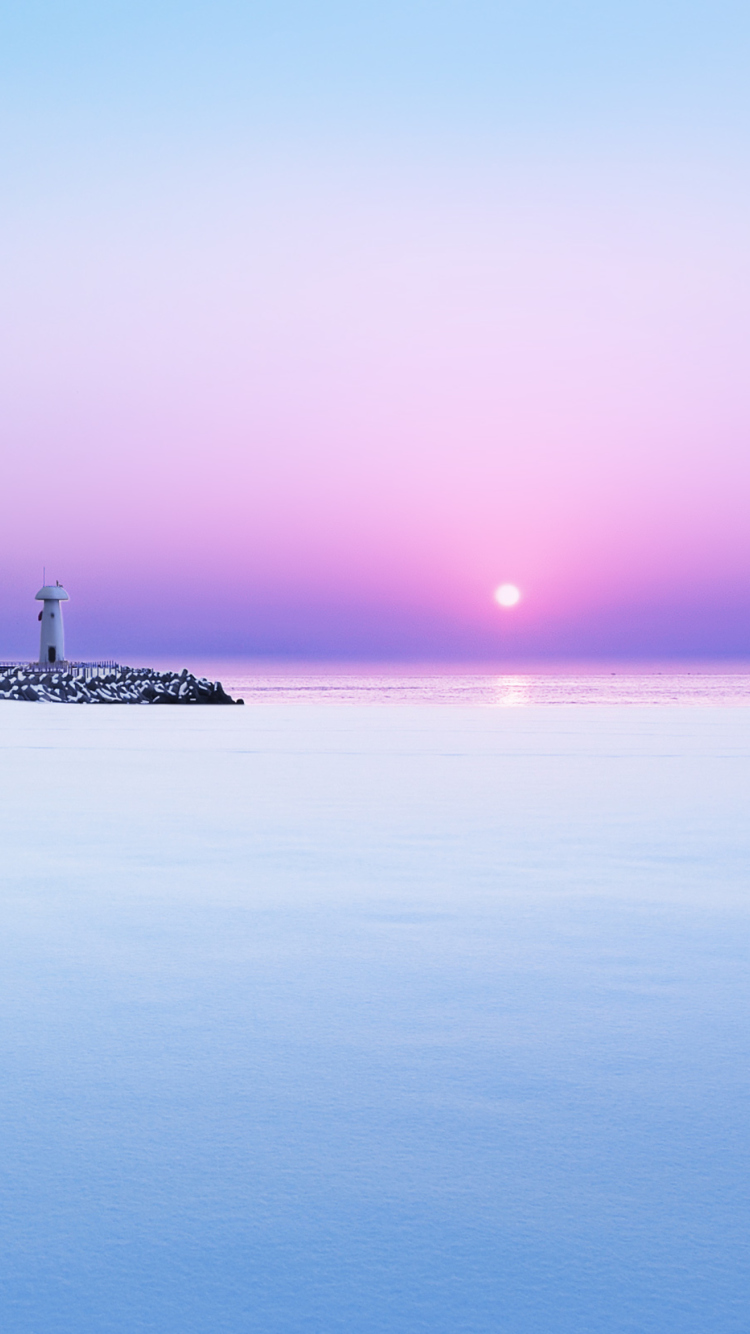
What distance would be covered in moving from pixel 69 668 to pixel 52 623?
5.66m

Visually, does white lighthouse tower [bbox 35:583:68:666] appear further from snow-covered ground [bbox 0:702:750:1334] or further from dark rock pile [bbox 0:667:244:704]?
snow-covered ground [bbox 0:702:750:1334]

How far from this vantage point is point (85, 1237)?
83.0 inches

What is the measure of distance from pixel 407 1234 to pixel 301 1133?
486 millimetres

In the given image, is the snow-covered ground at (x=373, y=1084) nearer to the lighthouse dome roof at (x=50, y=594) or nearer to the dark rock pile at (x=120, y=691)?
the dark rock pile at (x=120, y=691)

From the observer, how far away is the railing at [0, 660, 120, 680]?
47.8 meters

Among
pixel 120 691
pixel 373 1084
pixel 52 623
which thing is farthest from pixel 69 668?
pixel 373 1084

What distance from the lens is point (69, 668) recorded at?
52188 mm

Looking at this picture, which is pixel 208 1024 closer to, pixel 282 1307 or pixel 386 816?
pixel 282 1307

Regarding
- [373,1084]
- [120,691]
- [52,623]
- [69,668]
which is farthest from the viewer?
[52,623]

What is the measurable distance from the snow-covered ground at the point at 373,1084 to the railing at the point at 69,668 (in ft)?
130

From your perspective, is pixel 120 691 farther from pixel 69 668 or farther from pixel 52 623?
pixel 52 623

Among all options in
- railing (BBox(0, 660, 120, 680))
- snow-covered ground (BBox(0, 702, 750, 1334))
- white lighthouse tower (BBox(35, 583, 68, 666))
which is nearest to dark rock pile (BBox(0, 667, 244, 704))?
railing (BBox(0, 660, 120, 680))

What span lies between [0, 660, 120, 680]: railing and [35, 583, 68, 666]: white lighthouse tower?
1029 mm

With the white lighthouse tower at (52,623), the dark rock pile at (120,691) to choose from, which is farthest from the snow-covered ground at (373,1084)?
the white lighthouse tower at (52,623)
